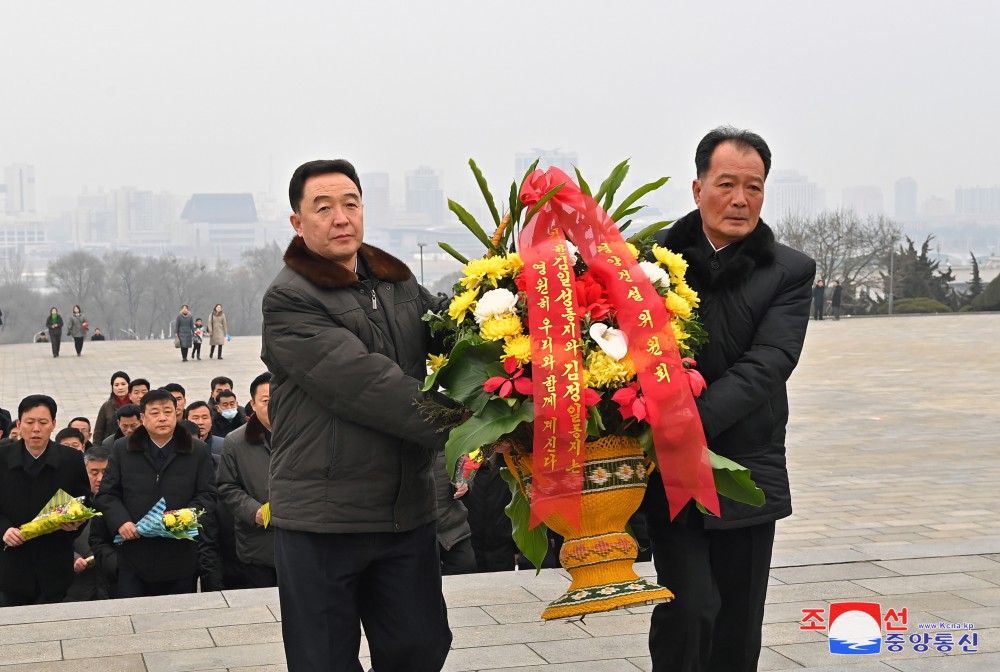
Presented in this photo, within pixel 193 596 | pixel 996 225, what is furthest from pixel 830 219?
pixel 996 225

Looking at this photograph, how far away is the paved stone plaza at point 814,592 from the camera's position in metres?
4.67

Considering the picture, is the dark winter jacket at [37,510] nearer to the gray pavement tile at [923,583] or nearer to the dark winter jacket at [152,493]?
the dark winter jacket at [152,493]

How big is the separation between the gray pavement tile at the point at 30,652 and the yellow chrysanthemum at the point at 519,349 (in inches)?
103

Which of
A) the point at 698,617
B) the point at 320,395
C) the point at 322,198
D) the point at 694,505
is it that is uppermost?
the point at 322,198

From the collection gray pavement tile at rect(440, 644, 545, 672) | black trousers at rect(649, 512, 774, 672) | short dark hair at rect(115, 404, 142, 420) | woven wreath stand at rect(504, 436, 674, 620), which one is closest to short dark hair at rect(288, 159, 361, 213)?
woven wreath stand at rect(504, 436, 674, 620)

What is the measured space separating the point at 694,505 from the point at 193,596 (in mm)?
3034

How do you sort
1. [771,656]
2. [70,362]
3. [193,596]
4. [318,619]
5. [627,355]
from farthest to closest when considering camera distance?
[70,362] → [193,596] → [771,656] → [318,619] → [627,355]

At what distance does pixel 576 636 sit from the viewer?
4973mm

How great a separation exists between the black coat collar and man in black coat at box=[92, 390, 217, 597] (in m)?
3.34

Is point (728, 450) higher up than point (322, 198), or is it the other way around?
point (322, 198)

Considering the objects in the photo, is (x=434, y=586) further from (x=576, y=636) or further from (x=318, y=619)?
(x=576, y=636)

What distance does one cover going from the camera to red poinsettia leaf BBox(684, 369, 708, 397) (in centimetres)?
322

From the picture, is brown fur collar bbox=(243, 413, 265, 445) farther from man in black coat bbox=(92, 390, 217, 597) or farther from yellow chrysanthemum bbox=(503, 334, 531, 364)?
yellow chrysanthemum bbox=(503, 334, 531, 364)

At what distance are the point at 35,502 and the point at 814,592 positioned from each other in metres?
3.93
